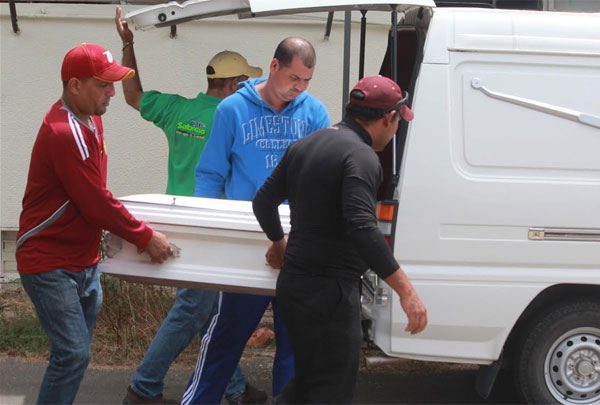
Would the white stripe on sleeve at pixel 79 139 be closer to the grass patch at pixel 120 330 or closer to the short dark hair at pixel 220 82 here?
the short dark hair at pixel 220 82

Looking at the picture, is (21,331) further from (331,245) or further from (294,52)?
(331,245)

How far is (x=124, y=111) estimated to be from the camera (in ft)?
23.7

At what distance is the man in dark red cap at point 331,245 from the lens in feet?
11.1

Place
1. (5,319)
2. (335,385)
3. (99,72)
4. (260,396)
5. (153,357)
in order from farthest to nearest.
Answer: (5,319) < (260,396) < (153,357) < (99,72) < (335,385)

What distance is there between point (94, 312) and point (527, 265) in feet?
7.00

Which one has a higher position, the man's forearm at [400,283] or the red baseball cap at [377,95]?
the red baseball cap at [377,95]

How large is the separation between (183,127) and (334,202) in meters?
1.96

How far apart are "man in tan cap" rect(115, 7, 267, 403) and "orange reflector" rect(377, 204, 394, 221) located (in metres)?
1.05

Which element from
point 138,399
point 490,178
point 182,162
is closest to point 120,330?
point 138,399

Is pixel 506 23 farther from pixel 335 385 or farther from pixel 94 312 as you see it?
pixel 94 312

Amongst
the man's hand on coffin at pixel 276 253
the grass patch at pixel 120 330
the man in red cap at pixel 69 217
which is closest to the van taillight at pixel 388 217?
the man's hand on coffin at pixel 276 253

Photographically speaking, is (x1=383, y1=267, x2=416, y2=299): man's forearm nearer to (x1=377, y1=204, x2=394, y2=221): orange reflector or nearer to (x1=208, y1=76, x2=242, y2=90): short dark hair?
(x1=377, y1=204, x2=394, y2=221): orange reflector

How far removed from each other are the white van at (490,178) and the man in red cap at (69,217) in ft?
3.58

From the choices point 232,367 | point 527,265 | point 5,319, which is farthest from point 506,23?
point 5,319
